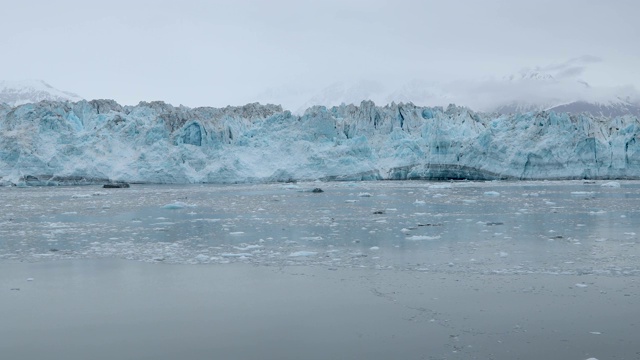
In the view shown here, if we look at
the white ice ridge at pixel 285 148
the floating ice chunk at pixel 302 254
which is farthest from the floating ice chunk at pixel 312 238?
the white ice ridge at pixel 285 148

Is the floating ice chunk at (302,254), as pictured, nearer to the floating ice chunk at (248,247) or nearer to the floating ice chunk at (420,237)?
the floating ice chunk at (248,247)

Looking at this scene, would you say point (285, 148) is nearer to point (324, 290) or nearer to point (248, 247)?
point (248, 247)

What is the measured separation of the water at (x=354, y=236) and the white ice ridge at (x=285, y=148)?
43.0 feet

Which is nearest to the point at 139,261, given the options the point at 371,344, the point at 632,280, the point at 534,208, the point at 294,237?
the point at 294,237

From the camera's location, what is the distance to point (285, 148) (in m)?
28.6

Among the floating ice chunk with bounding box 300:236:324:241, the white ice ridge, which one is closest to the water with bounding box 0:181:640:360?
the floating ice chunk with bounding box 300:236:324:241

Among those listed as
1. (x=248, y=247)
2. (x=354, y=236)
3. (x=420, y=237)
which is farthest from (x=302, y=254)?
(x=420, y=237)

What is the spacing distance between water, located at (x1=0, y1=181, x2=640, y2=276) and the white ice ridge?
A: 43.0 feet

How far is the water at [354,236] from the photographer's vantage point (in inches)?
251

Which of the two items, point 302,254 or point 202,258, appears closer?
point 202,258

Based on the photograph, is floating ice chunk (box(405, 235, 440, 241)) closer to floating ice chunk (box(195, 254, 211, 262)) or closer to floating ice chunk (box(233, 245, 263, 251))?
floating ice chunk (box(233, 245, 263, 251))

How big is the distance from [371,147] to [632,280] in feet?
82.4

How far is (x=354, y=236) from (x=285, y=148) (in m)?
20.4

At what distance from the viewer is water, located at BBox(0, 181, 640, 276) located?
6.37 m
